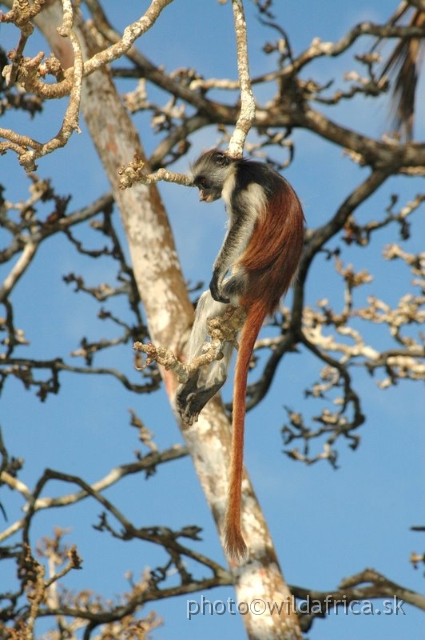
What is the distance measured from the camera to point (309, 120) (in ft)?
25.1

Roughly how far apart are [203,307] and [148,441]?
2776 mm

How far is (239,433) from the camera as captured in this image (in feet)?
12.0

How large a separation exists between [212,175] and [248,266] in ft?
2.60

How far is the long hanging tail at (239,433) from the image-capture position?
334cm

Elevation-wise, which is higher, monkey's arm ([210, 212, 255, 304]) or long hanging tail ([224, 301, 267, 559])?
monkey's arm ([210, 212, 255, 304])

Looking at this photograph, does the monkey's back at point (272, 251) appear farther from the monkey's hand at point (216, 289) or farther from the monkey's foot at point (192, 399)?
the monkey's foot at point (192, 399)

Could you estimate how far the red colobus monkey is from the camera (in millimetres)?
3930

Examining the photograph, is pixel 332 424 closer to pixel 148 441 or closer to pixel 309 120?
pixel 148 441

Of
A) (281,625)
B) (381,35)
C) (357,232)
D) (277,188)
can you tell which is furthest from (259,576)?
(381,35)

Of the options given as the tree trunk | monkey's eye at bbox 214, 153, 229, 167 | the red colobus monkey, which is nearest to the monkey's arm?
the red colobus monkey

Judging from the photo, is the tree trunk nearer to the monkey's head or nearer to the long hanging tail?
the monkey's head

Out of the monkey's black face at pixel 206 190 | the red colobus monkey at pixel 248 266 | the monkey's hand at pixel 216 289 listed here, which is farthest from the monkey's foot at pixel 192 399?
the monkey's black face at pixel 206 190

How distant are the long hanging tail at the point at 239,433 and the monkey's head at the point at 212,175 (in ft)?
2.78

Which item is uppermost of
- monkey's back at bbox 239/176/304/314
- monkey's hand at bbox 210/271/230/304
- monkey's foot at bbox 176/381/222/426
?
monkey's back at bbox 239/176/304/314
